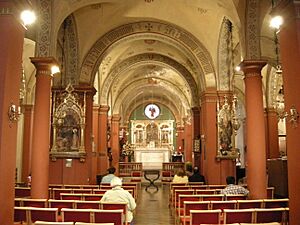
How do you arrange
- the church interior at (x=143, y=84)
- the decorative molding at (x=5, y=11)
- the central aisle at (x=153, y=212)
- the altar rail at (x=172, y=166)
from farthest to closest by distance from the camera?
the altar rail at (x=172, y=166), the central aisle at (x=153, y=212), the church interior at (x=143, y=84), the decorative molding at (x=5, y=11)

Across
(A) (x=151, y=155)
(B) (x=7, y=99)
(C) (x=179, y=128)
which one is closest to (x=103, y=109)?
(A) (x=151, y=155)

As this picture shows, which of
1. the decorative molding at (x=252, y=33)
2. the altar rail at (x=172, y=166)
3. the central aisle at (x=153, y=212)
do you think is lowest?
the central aisle at (x=153, y=212)

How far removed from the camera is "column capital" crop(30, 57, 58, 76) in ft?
27.6

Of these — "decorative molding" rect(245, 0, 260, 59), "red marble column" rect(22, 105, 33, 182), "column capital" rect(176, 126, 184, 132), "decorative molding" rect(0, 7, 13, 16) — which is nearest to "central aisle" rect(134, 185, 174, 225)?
"decorative molding" rect(245, 0, 260, 59)

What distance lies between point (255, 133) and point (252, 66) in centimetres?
163

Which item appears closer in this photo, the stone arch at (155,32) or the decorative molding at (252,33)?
the decorative molding at (252,33)

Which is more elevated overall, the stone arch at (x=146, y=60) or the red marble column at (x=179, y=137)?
the stone arch at (x=146, y=60)

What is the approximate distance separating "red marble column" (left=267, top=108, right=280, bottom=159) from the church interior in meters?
0.05

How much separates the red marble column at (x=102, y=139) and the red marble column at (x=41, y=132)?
817 centimetres

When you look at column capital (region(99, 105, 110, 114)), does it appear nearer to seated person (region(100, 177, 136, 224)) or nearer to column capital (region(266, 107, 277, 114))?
column capital (region(266, 107, 277, 114))

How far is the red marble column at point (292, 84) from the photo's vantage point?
4836 millimetres

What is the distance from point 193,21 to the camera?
42.7 ft

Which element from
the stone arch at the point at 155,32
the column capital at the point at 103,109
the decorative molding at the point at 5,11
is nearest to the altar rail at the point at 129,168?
the column capital at the point at 103,109

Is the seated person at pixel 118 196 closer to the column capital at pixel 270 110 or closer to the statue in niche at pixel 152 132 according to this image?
the column capital at pixel 270 110
